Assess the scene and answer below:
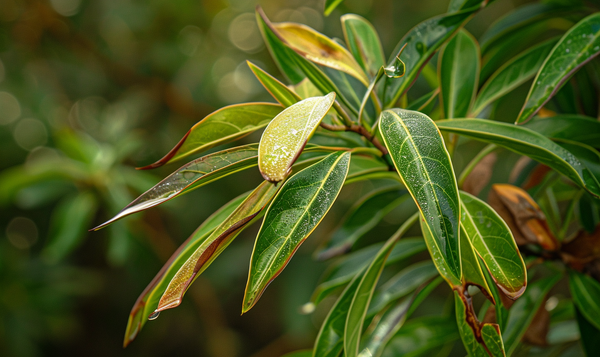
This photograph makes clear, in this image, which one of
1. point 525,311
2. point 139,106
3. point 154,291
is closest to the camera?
point 154,291

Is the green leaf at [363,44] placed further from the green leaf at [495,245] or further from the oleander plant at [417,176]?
the green leaf at [495,245]

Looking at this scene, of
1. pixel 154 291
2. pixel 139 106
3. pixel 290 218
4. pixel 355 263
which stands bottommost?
pixel 139 106

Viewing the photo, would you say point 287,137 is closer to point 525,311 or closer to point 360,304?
point 360,304

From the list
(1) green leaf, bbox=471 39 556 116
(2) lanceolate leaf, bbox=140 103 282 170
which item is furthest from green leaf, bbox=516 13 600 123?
(2) lanceolate leaf, bbox=140 103 282 170

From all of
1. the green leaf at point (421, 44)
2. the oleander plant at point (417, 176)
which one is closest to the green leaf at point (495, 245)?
the oleander plant at point (417, 176)

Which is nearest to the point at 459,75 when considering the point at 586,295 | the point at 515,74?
the point at 515,74

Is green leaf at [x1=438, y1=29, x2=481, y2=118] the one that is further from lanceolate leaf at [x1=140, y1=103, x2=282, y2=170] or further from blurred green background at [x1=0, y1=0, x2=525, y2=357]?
blurred green background at [x1=0, y1=0, x2=525, y2=357]

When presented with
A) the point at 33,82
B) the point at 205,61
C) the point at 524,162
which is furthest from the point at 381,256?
the point at 33,82
